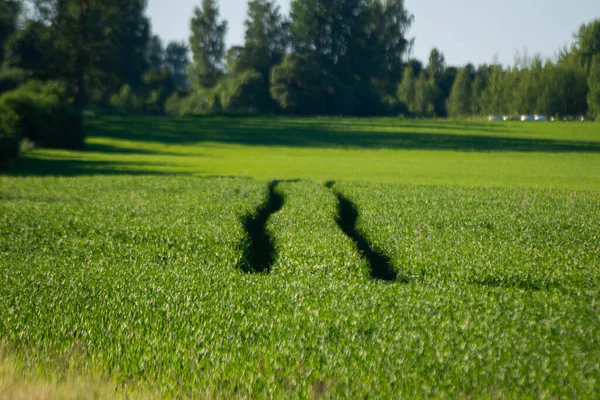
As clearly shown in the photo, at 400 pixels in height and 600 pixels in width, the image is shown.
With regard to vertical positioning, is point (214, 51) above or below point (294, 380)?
above

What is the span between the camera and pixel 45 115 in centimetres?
5584

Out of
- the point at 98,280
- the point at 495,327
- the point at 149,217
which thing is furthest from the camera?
the point at 149,217

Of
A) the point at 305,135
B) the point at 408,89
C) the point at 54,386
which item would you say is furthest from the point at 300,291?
the point at 408,89

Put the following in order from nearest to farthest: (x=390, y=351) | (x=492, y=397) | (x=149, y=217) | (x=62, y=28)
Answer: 1. (x=492, y=397)
2. (x=390, y=351)
3. (x=149, y=217)
4. (x=62, y=28)

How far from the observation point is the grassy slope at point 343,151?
4131 cm

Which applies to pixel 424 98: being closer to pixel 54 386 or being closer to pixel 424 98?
pixel 424 98

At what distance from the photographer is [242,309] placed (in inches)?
399

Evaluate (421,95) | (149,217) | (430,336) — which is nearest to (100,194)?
(149,217)

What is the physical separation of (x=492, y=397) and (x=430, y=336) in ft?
5.24

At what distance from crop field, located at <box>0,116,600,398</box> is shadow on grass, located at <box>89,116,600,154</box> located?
40.0 m

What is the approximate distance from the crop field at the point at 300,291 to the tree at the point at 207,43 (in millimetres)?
95174

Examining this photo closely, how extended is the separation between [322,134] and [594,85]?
3759 cm

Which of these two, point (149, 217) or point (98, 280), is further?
point (149, 217)

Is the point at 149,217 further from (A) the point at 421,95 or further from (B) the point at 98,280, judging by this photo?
(A) the point at 421,95
